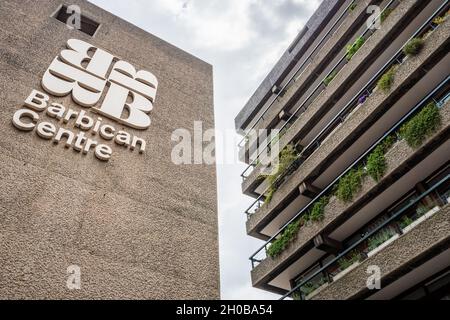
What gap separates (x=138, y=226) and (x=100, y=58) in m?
4.76

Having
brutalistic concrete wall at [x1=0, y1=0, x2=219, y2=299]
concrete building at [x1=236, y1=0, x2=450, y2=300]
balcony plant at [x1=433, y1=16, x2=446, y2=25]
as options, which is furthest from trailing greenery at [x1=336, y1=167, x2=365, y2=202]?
brutalistic concrete wall at [x1=0, y1=0, x2=219, y2=299]

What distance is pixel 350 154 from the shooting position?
48.6ft

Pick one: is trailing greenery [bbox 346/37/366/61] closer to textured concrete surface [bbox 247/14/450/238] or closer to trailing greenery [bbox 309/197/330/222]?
textured concrete surface [bbox 247/14/450/238]

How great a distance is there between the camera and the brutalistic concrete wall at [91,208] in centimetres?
502

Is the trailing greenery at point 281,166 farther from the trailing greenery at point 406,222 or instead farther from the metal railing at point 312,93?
the trailing greenery at point 406,222

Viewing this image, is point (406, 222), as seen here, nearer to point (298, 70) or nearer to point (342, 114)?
point (342, 114)

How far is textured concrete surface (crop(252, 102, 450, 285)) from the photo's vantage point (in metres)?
11.2

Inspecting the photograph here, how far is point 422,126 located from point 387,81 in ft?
9.37

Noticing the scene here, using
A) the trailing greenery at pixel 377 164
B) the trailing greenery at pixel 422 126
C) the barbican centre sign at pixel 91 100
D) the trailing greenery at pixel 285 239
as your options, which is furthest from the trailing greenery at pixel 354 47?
the barbican centre sign at pixel 91 100

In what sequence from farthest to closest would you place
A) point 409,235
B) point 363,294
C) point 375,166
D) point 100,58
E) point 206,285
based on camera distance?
point 375,166
point 363,294
point 409,235
point 100,58
point 206,285

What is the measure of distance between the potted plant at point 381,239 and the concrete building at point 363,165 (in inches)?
1.4

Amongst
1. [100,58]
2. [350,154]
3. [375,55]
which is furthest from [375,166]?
[100,58]

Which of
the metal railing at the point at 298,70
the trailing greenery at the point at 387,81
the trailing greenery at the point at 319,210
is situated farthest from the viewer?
the metal railing at the point at 298,70

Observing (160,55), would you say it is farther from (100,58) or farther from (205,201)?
(205,201)
